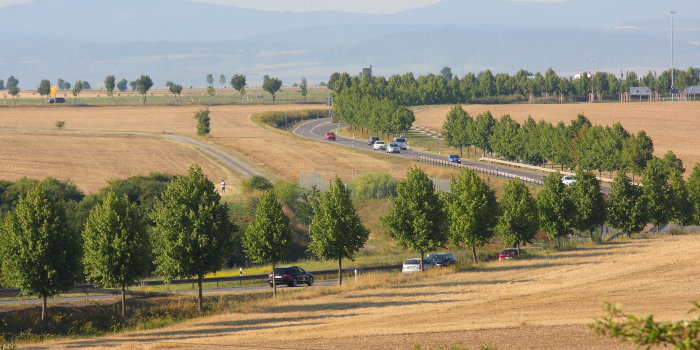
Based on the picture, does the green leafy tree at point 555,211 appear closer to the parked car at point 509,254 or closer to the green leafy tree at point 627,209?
the green leafy tree at point 627,209

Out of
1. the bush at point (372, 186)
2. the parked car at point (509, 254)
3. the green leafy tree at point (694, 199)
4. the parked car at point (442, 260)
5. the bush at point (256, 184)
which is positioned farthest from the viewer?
the bush at point (256, 184)

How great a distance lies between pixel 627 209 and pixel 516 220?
1286 cm

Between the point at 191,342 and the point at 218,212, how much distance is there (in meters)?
16.7

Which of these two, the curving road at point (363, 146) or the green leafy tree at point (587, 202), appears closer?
the green leafy tree at point (587, 202)

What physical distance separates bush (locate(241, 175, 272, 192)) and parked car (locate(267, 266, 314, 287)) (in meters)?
41.5

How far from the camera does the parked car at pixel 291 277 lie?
2357 inches

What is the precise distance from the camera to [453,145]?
149625 millimetres

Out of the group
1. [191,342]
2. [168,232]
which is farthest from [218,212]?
[191,342]

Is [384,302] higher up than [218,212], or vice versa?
[218,212]

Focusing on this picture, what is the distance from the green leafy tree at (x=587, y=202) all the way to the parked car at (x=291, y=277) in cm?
2625

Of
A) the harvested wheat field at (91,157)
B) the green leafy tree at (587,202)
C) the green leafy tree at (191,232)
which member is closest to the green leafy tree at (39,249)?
the green leafy tree at (191,232)

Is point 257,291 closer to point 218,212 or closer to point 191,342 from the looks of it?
point 218,212

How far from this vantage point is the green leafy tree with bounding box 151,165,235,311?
54156 mm

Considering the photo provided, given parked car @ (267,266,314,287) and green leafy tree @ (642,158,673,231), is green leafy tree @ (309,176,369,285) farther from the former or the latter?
green leafy tree @ (642,158,673,231)
